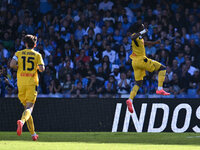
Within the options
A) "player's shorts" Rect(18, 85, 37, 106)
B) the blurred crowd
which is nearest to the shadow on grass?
"player's shorts" Rect(18, 85, 37, 106)

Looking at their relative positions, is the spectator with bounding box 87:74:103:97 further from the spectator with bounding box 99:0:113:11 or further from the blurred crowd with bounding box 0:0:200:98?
the spectator with bounding box 99:0:113:11

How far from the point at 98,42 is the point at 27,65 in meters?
8.71

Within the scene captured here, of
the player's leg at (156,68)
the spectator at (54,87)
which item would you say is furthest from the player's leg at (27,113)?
the spectator at (54,87)

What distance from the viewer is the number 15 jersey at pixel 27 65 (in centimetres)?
983

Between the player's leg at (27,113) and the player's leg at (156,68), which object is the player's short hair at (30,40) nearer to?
the player's leg at (27,113)

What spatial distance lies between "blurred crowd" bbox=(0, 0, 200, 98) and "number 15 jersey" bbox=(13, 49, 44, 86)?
5.31 m

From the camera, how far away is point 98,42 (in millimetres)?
18359

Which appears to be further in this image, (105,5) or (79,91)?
(105,5)

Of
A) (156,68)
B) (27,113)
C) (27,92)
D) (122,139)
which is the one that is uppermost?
(156,68)

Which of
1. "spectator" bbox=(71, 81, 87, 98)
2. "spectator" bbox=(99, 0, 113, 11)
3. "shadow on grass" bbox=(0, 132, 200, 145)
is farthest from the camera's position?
"spectator" bbox=(99, 0, 113, 11)

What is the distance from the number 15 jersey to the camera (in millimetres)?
9828

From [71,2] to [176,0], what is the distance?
4.62m

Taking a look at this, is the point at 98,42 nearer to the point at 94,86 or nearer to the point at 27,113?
the point at 94,86

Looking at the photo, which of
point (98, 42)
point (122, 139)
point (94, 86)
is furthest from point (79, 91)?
point (122, 139)
